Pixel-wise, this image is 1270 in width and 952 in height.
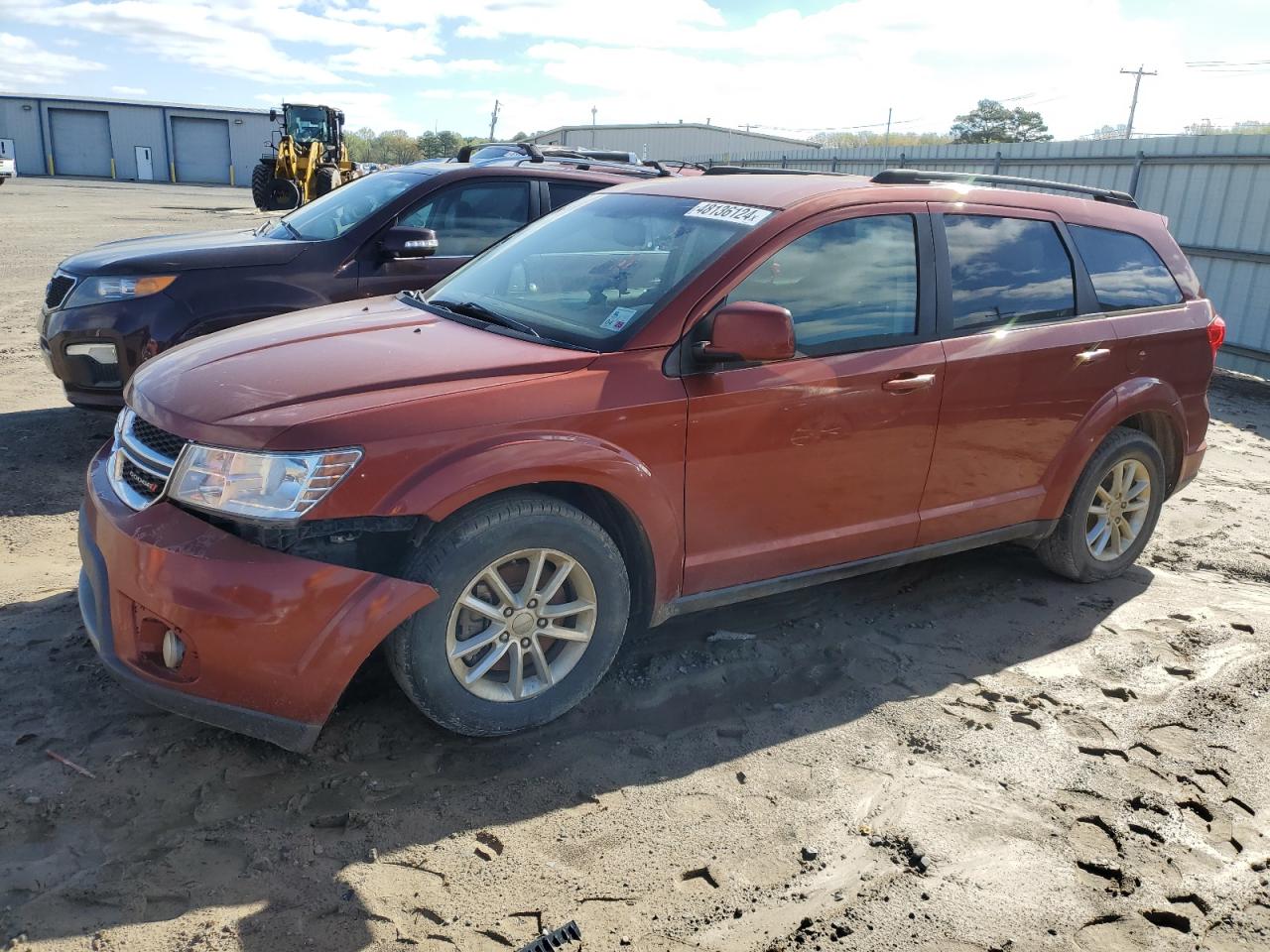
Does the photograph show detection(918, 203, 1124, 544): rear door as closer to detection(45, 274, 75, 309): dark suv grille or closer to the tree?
detection(45, 274, 75, 309): dark suv grille

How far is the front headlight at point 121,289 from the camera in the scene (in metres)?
5.79

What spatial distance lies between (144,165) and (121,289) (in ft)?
194

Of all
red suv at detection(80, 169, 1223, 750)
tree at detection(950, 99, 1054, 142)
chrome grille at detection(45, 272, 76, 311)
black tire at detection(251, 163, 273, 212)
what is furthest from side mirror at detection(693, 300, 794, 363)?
tree at detection(950, 99, 1054, 142)

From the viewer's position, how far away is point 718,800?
310cm

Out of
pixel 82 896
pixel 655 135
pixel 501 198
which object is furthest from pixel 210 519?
pixel 655 135

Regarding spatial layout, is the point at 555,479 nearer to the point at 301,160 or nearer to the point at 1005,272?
the point at 1005,272

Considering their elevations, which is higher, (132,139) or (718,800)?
(132,139)

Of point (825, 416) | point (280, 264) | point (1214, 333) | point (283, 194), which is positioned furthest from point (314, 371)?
point (283, 194)

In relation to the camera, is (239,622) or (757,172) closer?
(239,622)

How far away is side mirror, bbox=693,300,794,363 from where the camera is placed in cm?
329

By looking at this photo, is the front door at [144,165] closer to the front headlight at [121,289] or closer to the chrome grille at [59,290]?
the chrome grille at [59,290]

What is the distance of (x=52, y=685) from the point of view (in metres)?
3.48

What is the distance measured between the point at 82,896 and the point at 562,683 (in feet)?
4.81

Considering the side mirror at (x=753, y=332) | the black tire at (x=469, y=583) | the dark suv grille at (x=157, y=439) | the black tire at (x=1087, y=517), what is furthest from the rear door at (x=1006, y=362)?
the dark suv grille at (x=157, y=439)
